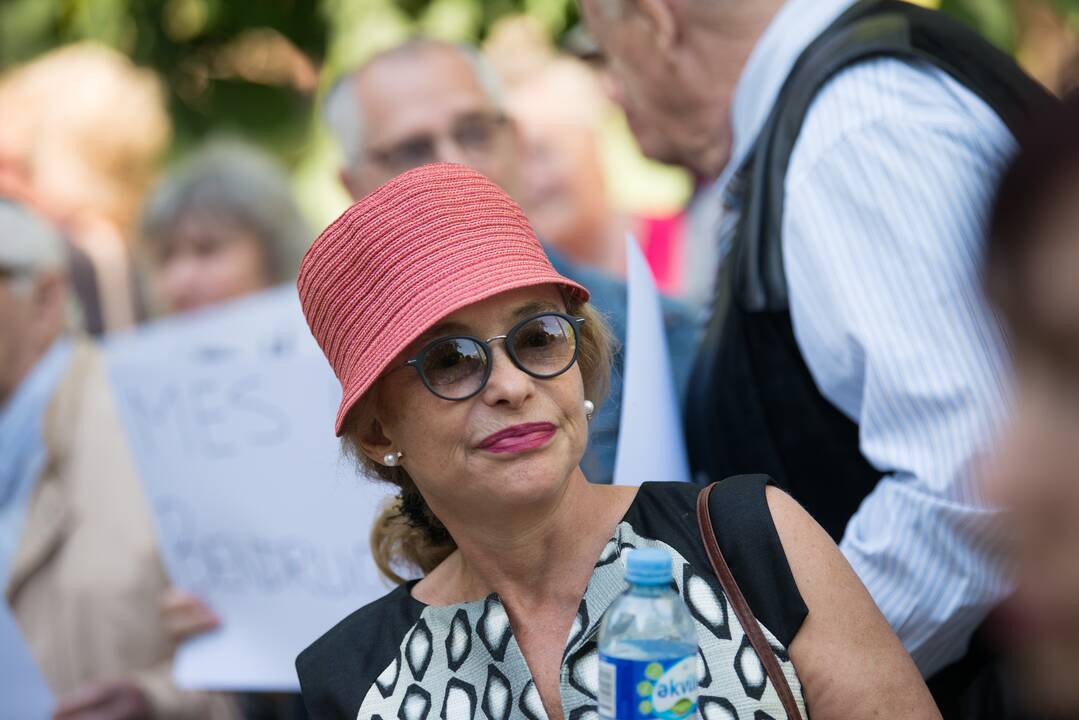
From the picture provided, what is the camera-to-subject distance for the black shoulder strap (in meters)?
2.29

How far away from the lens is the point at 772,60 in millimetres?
2531

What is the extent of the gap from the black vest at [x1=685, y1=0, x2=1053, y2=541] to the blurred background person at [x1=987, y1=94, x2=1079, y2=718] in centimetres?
137

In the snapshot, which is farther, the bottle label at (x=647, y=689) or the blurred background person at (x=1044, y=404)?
the bottle label at (x=647, y=689)

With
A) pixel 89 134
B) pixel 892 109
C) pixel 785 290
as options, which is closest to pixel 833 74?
pixel 892 109

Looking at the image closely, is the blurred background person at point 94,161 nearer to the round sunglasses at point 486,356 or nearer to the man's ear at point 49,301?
the man's ear at point 49,301

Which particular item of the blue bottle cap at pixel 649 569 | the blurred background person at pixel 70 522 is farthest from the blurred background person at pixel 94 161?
the blue bottle cap at pixel 649 569

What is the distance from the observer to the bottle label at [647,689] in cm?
146

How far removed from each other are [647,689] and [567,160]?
4.25 meters

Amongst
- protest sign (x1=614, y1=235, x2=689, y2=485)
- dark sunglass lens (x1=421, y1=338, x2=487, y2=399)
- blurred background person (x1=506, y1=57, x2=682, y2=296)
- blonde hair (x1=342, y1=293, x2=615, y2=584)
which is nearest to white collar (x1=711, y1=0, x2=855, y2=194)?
protest sign (x1=614, y1=235, x2=689, y2=485)

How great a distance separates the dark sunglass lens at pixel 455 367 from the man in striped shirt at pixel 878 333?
68 centimetres

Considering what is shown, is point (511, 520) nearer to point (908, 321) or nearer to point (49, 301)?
point (908, 321)

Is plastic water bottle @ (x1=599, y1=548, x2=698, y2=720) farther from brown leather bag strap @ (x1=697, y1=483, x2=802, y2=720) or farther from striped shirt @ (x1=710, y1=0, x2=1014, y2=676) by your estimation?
striped shirt @ (x1=710, y1=0, x2=1014, y2=676)

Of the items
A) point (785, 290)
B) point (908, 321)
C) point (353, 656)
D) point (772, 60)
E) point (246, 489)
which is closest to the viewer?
point (353, 656)

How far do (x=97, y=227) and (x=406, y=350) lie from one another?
3.77m
